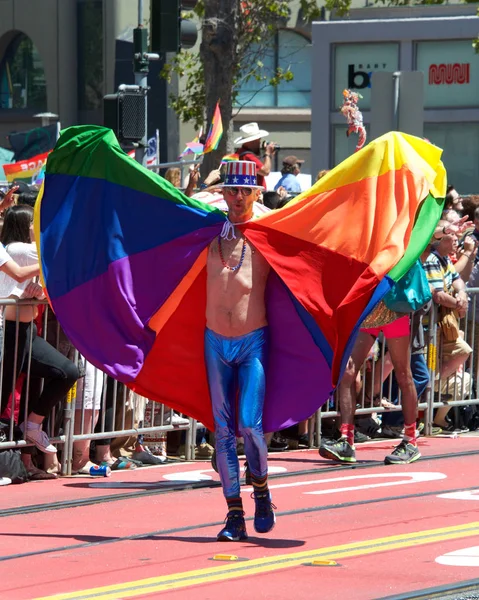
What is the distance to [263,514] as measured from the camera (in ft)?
28.1

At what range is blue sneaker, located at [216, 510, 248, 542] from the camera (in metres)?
8.40

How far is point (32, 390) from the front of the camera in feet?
36.2

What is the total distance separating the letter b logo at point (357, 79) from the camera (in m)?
25.3

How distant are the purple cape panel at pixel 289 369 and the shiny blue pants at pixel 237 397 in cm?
27

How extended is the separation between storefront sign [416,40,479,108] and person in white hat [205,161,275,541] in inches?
677

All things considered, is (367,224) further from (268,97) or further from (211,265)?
(268,97)

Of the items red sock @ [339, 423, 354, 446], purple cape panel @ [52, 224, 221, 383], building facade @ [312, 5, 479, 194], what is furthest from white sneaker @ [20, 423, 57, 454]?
building facade @ [312, 5, 479, 194]

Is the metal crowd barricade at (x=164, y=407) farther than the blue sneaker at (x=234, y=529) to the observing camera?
Yes

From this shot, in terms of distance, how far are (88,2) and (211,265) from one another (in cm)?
3272

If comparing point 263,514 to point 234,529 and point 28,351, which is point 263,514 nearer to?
point 234,529

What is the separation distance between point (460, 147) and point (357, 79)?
2135mm

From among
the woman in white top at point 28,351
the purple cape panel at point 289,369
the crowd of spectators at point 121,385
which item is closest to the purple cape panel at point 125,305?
the purple cape panel at point 289,369

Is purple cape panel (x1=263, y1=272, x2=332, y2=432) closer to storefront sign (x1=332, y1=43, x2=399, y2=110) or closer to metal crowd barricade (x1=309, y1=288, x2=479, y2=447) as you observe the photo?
metal crowd barricade (x1=309, y1=288, x2=479, y2=447)

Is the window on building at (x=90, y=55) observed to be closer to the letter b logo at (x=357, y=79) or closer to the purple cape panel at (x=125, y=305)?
the letter b logo at (x=357, y=79)
